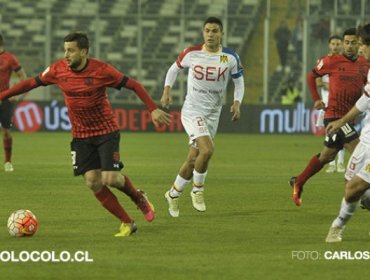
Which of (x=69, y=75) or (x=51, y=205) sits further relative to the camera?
(x=51, y=205)

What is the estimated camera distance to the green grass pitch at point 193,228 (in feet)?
28.1

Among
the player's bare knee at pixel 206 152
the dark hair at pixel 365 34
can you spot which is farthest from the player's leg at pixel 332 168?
the dark hair at pixel 365 34

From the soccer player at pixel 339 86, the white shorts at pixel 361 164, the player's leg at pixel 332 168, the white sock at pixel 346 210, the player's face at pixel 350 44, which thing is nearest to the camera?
the white shorts at pixel 361 164

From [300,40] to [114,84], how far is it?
23.7 meters

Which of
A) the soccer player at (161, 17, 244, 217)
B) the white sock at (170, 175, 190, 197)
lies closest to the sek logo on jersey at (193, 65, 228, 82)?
the soccer player at (161, 17, 244, 217)

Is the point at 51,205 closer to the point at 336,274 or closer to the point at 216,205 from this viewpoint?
the point at 216,205

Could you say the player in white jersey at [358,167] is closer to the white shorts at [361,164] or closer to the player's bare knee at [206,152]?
the white shorts at [361,164]

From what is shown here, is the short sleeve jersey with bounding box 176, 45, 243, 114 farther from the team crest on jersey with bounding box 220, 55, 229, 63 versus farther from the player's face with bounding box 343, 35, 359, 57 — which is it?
the player's face with bounding box 343, 35, 359, 57

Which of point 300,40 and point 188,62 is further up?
point 188,62

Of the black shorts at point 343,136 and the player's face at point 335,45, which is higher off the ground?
the player's face at point 335,45

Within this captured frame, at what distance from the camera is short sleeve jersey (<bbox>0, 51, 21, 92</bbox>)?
19234 mm

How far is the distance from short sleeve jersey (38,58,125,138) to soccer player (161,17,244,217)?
2099mm

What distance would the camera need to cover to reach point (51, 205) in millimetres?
13328

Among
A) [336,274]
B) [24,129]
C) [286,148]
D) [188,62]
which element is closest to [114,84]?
[188,62]
